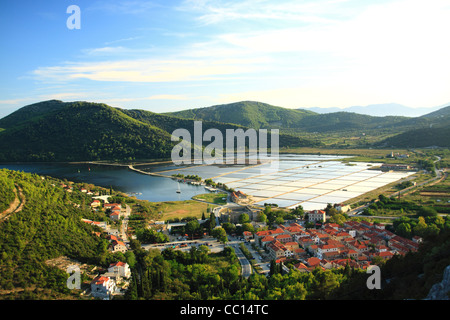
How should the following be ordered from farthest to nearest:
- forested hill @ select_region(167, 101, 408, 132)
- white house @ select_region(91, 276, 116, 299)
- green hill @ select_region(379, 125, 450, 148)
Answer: forested hill @ select_region(167, 101, 408, 132)
green hill @ select_region(379, 125, 450, 148)
white house @ select_region(91, 276, 116, 299)

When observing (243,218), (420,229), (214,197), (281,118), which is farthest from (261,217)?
(281,118)

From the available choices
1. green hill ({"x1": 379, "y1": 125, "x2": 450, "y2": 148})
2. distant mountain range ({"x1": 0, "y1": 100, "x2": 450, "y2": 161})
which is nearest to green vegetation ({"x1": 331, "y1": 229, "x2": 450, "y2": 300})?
distant mountain range ({"x1": 0, "y1": 100, "x2": 450, "y2": 161})

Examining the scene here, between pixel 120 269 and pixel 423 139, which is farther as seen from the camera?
pixel 423 139

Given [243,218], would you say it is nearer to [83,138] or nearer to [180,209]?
[180,209]

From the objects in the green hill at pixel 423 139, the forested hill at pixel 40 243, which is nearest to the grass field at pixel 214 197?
the forested hill at pixel 40 243

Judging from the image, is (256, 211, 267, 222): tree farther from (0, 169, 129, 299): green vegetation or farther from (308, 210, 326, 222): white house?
(0, 169, 129, 299): green vegetation
